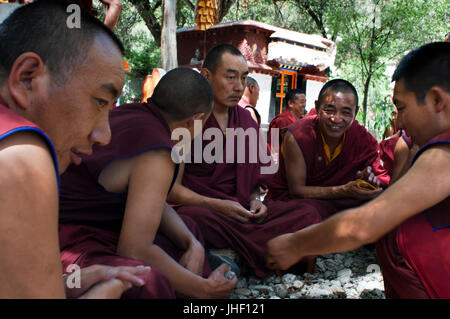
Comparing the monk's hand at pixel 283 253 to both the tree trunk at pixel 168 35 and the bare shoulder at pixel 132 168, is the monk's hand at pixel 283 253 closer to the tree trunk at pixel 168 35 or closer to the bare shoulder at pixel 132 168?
the bare shoulder at pixel 132 168

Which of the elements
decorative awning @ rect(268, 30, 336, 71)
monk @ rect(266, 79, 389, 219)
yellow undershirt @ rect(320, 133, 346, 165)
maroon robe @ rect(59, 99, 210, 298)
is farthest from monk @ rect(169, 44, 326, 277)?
decorative awning @ rect(268, 30, 336, 71)

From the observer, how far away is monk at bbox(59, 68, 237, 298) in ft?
5.58

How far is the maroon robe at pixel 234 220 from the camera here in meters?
2.91

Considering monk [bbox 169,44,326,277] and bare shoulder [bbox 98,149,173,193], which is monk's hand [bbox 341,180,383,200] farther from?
bare shoulder [bbox 98,149,173,193]

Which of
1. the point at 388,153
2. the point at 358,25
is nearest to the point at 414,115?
the point at 388,153

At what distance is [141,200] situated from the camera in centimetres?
168

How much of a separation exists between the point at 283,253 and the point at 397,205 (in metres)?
0.57

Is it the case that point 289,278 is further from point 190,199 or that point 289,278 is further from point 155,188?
point 155,188

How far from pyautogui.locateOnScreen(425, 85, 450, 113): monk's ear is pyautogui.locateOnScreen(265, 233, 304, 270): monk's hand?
0.84 meters

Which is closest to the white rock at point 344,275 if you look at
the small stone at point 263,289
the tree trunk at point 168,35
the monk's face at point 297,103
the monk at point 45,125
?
the small stone at point 263,289

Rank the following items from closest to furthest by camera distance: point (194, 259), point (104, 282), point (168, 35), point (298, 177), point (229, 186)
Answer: point (104, 282)
point (194, 259)
point (229, 186)
point (298, 177)
point (168, 35)

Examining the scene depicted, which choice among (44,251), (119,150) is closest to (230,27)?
(119,150)

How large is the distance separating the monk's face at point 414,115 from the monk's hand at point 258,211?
1.47 m

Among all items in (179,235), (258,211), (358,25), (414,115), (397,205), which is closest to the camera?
(397,205)
